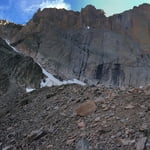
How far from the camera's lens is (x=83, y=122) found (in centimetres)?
967

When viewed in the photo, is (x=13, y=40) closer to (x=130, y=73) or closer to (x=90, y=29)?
(x=90, y=29)

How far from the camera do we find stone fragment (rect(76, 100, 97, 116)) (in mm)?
10273

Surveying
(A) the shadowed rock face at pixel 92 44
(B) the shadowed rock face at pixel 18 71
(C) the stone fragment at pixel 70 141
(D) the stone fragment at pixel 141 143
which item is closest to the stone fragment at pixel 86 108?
(C) the stone fragment at pixel 70 141

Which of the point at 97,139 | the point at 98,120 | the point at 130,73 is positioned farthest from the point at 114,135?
the point at 130,73

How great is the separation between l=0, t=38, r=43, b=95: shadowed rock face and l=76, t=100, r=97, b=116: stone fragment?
18.4m

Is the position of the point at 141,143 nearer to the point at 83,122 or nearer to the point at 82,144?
the point at 82,144

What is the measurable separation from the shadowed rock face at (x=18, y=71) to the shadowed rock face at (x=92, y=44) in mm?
19943

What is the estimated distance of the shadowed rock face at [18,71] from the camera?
30630 millimetres

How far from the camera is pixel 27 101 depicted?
14047mm

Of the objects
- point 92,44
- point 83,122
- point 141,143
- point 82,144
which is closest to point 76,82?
point 92,44

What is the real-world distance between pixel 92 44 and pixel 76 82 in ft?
65.5

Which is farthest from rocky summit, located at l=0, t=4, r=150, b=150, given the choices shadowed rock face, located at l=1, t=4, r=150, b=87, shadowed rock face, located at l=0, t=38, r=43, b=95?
shadowed rock face, located at l=0, t=38, r=43, b=95

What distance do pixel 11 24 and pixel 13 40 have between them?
30.2 ft

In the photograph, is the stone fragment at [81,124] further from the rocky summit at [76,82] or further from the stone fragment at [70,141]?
the stone fragment at [70,141]
